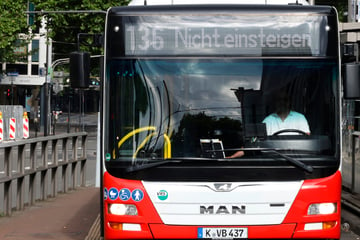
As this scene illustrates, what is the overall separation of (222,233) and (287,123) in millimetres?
1149

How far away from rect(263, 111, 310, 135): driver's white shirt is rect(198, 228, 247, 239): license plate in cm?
92

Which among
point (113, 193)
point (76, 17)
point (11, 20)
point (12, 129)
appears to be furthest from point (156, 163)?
point (11, 20)

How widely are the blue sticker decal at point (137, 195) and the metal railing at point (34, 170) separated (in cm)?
425

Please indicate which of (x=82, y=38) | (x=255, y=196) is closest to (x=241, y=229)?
(x=255, y=196)

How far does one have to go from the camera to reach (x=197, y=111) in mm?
7625

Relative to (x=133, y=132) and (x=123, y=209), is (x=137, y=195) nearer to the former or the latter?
(x=123, y=209)

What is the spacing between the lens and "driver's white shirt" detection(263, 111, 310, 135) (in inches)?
301

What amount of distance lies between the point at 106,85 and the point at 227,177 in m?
1.40

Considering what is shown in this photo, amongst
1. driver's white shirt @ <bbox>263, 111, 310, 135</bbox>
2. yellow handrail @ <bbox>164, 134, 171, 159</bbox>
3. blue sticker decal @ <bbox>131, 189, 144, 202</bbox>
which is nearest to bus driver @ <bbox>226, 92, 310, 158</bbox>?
driver's white shirt @ <bbox>263, 111, 310, 135</bbox>

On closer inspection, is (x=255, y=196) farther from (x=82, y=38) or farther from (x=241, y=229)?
(x=82, y=38)

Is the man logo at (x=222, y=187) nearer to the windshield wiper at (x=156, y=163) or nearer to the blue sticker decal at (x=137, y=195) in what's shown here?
the windshield wiper at (x=156, y=163)

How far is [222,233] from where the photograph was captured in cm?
750

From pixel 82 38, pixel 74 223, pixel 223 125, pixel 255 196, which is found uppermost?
pixel 82 38

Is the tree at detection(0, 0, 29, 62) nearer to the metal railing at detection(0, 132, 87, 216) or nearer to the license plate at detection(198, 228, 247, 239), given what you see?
the metal railing at detection(0, 132, 87, 216)
